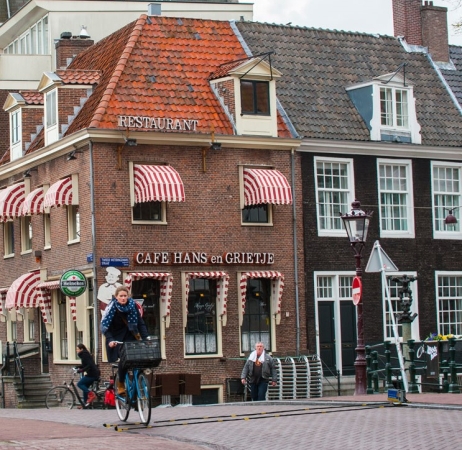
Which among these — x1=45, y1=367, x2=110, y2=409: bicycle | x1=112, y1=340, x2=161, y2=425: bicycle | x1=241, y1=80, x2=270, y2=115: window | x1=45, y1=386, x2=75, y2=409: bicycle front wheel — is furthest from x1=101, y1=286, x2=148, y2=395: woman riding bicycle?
x1=241, y1=80, x2=270, y2=115: window

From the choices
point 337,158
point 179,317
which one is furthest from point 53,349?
point 337,158

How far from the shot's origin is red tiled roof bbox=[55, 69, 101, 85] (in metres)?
34.6

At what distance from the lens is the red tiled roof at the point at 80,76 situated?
3462cm

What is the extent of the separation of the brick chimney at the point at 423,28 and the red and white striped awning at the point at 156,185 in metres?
12.1

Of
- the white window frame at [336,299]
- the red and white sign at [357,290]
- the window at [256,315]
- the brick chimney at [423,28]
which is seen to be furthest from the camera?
the brick chimney at [423,28]

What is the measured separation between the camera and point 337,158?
35719mm

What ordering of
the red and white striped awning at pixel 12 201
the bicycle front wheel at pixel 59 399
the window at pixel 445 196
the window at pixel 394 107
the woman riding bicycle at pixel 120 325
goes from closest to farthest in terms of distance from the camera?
the woman riding bicycle at pixel 120 325, the bicycle front wheel at pixel 59 399, the window at pixel 394 107, the red and white striped awning at pixel 12 201, the window at pixel 445 196

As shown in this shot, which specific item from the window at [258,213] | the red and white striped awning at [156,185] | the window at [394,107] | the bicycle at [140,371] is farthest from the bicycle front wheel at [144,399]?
the window at [394,107]

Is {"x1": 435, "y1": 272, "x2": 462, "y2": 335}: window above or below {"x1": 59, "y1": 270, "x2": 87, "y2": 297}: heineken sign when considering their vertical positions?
below

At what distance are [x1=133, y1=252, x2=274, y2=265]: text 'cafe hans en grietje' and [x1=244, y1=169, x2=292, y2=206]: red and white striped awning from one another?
1484 mm

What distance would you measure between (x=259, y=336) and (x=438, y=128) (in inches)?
356

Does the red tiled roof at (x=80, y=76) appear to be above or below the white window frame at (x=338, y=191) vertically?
above

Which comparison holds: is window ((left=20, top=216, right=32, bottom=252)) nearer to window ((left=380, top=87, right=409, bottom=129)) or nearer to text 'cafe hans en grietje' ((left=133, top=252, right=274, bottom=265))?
text 'cafe hans en grietje' ((left=133, top=252, right=274, bottom=265))

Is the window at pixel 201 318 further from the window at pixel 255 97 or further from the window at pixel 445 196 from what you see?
the window at pixel 445 196
